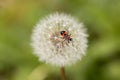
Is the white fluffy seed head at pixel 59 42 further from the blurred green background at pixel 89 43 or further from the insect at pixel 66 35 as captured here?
the blurred green background at pixel 89 43

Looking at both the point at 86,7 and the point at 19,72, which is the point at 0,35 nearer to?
the point at 19,72

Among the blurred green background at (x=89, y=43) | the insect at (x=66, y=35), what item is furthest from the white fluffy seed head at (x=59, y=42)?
the blurred green background at (x=89, y=43)

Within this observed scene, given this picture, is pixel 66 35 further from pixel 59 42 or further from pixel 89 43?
pixel 89 43

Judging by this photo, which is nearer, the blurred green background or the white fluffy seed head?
the white fluffy seed head

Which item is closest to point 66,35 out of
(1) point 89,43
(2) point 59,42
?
(2) point 59,42

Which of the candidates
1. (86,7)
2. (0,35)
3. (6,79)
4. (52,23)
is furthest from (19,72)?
A: (52,23)

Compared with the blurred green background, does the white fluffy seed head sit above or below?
below

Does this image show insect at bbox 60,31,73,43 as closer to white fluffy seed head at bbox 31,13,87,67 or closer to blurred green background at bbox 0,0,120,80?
white fluffy seed head at bbox 31,13,87,67

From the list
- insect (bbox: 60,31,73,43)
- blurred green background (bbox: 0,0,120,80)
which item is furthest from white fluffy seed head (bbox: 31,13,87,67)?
blurred green background (bbox: 0,0,120,80)
